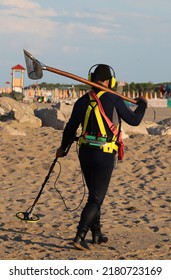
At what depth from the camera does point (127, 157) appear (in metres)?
13.7

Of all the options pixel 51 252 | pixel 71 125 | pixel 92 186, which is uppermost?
pixel 71 125

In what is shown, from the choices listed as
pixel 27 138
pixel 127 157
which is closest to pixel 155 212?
pixel 127 157

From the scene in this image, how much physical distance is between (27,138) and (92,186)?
28.2ft

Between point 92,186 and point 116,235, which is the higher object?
point 92,186

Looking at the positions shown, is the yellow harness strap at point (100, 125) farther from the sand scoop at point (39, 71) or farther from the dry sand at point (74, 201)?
the dry sand at point (74, 201)

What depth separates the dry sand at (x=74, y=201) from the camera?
716 centimetres

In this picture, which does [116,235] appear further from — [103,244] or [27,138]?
[27,138]

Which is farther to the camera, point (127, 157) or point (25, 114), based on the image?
point (25, 114)

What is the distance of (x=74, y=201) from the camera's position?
32.9ft

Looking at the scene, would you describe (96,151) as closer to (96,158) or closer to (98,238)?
(96,158)

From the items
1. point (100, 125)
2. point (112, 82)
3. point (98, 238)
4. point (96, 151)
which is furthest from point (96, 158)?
point (98, 238)
